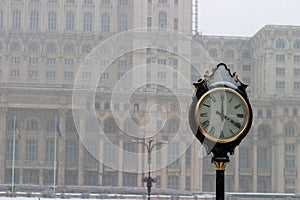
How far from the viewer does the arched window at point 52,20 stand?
4055 inches

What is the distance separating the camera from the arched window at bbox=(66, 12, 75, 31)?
10362 centimetres

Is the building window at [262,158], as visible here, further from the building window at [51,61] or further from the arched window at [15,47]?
the arched window at [15,47]

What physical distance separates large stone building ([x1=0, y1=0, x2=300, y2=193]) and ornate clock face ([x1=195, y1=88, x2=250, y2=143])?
8135cm

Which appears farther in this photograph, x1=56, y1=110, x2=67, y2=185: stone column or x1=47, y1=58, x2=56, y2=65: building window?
x1=47, y1=58, x2=56, y2=65: building window

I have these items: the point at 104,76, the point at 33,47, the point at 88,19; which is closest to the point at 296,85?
the point at 104,76

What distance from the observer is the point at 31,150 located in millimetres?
93750

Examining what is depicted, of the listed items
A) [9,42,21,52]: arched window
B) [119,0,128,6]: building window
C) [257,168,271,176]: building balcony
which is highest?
[119,0,128,6]: building window

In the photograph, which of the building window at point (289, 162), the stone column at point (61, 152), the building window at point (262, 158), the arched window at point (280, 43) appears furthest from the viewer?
the arched window at point (280, 43)

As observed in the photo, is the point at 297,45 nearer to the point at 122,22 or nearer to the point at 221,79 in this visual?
the point at 122,22

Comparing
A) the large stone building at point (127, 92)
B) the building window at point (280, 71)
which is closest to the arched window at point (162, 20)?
the large stone building at point (127, 92)

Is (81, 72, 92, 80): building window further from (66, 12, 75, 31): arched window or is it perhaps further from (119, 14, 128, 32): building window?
(119, 14, 128, 32): building window

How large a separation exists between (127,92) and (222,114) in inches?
3376

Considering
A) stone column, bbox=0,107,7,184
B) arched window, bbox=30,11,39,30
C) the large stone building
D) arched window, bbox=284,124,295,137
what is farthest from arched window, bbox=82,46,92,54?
arched window, bbox=284,124,295,137

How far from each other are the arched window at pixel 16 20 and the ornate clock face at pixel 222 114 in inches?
3831
